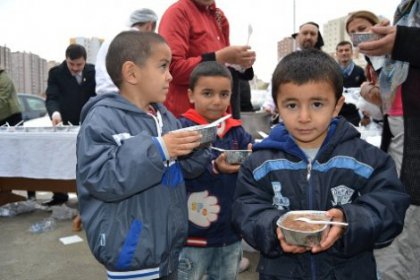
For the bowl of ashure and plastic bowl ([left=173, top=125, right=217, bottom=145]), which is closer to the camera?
the bowl of ashure

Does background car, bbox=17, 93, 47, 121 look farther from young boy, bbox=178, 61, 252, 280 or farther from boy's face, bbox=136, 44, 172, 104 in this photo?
boy's face, bbox=136, 44, 172, 104

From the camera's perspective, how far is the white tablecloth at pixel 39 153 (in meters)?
4.39

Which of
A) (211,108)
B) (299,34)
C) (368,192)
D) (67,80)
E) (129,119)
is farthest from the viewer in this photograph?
(67,80)

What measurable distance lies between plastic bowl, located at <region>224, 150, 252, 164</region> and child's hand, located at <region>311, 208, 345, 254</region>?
67 cm

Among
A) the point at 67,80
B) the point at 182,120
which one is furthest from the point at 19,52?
the point at 182,120

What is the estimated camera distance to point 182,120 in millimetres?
2273

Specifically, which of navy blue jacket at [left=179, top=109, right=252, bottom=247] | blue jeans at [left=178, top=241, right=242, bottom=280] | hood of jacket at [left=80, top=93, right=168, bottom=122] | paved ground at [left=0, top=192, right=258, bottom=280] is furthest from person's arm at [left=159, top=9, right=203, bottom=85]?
paved ground at [left=0, top=192, right=258, bottom=280]

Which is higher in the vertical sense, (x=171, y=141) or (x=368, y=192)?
(x=171, y=141)

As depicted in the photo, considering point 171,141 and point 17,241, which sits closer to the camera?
point 171,141

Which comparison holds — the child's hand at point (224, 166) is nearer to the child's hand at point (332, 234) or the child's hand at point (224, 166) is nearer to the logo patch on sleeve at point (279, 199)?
the logo patch on sleeve at point (279, 199)

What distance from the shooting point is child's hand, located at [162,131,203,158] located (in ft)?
4.81

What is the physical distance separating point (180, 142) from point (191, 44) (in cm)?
129

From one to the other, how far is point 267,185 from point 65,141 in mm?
3379

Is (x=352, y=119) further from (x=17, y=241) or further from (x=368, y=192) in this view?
(x=17, y=241)
